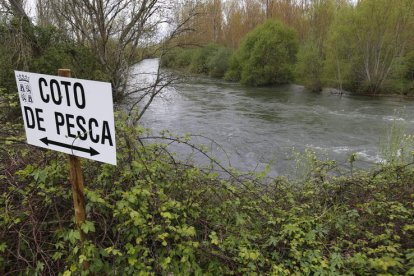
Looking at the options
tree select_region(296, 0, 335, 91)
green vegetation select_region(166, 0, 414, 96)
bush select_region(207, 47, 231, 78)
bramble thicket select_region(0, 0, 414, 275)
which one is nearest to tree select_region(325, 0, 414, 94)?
green vegetation select_region(166, 0, 414, 96)

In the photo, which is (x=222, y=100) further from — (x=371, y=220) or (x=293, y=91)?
(x=371, y=220)

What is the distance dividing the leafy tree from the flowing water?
5065 millimetres

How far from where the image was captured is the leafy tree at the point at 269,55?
28375mm

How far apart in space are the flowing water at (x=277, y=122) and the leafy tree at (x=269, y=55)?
16.6 feet

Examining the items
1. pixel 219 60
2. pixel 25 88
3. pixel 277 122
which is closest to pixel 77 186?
pixel 25 88

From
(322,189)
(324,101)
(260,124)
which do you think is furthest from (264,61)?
(322,189)

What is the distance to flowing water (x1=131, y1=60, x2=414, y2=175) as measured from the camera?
10.6m

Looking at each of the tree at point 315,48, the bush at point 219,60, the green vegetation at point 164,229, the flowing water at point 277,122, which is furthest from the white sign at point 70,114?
the bush at point 219,60

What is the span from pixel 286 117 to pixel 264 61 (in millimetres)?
13984

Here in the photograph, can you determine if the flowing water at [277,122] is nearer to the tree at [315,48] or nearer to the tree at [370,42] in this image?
the tree at [370,42]

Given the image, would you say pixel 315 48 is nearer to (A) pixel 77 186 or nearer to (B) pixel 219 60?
(B) pixel 219 60

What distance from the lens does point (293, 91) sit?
25.7 metres

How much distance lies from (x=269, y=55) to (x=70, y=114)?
28.7 m

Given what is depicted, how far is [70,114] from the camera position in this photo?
1.85 metres
